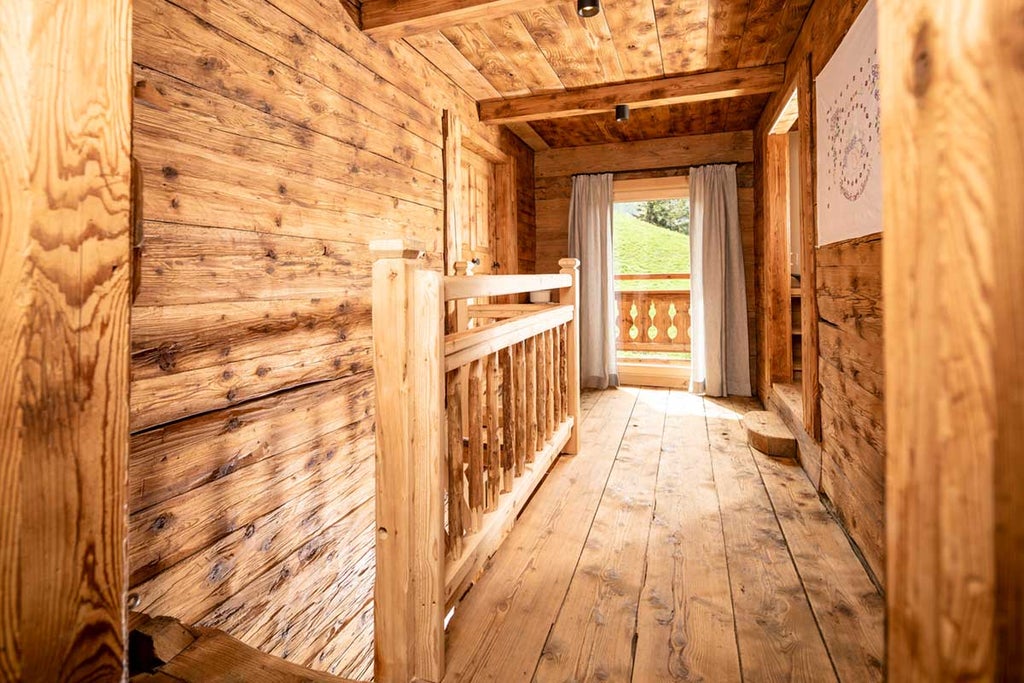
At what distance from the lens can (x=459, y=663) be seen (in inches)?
48.3

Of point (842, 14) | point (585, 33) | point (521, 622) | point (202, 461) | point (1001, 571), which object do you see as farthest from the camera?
point (585, 33)

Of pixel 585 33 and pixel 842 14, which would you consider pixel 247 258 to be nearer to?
pixel 585 33

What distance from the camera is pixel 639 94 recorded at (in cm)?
341

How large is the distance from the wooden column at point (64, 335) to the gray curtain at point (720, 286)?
14.1 ft

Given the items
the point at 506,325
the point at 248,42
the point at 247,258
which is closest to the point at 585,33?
the point at 248,42

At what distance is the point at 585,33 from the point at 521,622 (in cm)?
283

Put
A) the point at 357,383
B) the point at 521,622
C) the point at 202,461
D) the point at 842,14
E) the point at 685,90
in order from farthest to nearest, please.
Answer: the point at 685,90 → the point at 357,383 → the point at 842,14 → the point at 202,461 → the point at 521,622

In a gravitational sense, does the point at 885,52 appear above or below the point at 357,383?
above

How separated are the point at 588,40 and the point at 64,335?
9.59ft

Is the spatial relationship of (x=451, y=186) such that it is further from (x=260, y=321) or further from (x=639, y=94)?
→ (x=260, y=321)

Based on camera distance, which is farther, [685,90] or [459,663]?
[685,90]

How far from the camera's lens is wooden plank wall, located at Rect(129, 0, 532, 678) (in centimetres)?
150

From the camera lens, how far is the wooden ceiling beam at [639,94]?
3.15m

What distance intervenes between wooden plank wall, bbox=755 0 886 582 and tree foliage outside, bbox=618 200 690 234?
3.68 m
